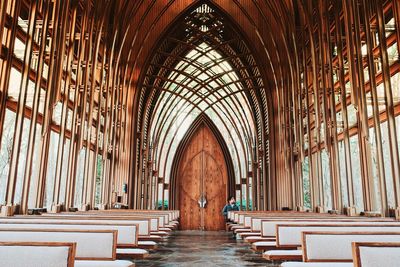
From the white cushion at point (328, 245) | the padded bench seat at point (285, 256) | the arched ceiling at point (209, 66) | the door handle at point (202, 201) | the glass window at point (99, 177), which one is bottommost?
the padded bench seat at point (285, 256)

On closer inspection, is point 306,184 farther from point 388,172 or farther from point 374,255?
point 374,255

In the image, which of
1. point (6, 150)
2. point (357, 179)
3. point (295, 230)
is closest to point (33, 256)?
point (295, 230)

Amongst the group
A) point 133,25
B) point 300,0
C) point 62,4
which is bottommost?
point 62,4

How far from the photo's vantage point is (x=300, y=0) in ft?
38.9

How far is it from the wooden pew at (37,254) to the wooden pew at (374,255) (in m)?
1.68

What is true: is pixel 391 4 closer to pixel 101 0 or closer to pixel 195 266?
pixel 195 266

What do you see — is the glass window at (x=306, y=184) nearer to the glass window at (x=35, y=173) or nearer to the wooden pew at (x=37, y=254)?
the glass window at (x=35, y=173)

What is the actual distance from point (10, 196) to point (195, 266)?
364 cm

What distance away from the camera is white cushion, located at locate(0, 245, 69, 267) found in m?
2.18

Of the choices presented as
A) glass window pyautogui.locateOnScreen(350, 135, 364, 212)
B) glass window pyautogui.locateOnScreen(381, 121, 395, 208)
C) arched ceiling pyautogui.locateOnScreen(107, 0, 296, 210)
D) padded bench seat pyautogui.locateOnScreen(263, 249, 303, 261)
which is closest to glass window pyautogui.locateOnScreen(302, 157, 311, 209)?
arched ceiling pyautogui.locateOnScreen(107, 0, 296, 210)

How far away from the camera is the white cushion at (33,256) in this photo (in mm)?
2178

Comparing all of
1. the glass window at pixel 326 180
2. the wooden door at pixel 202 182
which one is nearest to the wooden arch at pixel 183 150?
the wooden door at pixel 202 182

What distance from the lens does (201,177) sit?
22391 mm

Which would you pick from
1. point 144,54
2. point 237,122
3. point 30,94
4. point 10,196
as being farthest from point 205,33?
point 10,196
